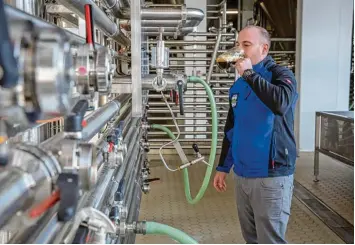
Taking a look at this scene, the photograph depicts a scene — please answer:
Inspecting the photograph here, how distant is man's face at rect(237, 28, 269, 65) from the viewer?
1.70 meters

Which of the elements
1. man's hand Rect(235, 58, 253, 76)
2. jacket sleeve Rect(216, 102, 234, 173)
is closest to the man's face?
man's hand Rect(235, 58, 253, 76)

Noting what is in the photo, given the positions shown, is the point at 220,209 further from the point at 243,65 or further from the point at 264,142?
the point at 243,65

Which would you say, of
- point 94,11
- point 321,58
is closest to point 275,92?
point 94,11

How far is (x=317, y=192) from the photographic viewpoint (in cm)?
330

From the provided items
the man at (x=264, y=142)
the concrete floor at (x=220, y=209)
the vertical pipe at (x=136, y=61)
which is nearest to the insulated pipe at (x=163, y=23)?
the vertical pipe at (x=136, y=61)

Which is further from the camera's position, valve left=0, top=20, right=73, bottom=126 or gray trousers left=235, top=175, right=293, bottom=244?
gray trousers left=235, top=175, right=293, bottom=244

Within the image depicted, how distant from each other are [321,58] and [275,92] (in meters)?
3.64

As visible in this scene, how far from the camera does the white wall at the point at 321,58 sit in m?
4.77

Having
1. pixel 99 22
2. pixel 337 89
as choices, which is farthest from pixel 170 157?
pixel 99 22

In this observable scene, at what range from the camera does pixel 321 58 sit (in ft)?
15.8

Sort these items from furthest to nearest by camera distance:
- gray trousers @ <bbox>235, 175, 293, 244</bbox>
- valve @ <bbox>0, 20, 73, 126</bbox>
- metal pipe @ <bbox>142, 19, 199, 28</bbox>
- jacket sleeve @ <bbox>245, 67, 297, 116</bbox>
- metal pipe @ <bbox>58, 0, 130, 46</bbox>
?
metal pipe @ <bbox>142, 19, 199, 28</bbox>, gray trousers @ <bbox>235, 175, 293, 244</bbox>, jacket sleeve @ <bbox>245, 67, 297, 116</bbox>, metal pipe @ <bbox>58, 0, 130, 46</bbox>, valve @ <bbox>0, 20, 73, 126</bbox>

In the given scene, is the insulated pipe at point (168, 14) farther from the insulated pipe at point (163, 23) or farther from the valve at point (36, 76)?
the valve at point (36, 76)

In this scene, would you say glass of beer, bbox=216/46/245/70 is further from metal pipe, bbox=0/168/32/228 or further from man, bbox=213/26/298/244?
metal pipe, bbox=0/168/32/228

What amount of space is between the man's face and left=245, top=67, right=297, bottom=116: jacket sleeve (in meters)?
0.18
